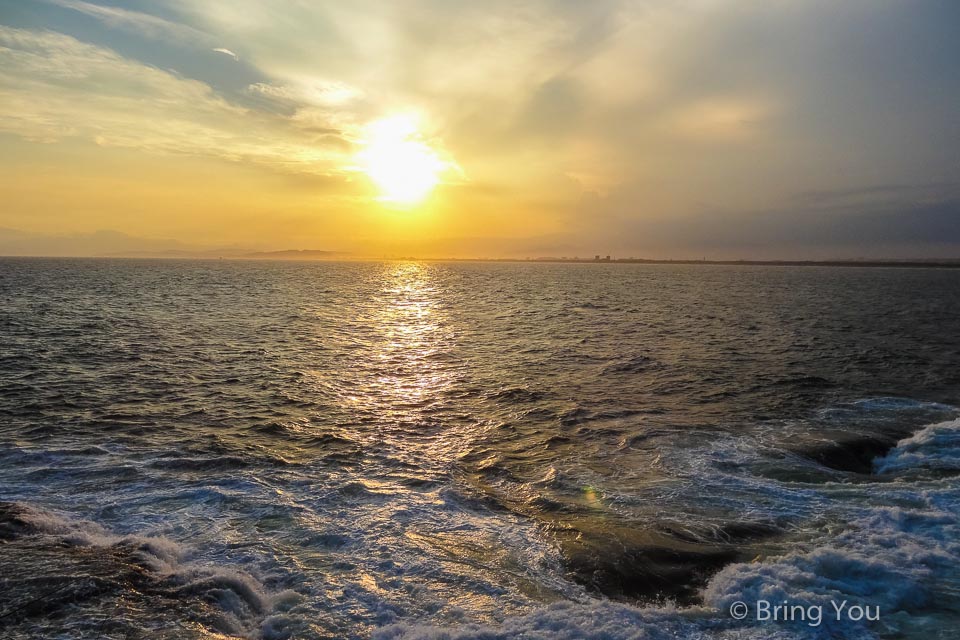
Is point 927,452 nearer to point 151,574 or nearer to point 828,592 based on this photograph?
point 828,592

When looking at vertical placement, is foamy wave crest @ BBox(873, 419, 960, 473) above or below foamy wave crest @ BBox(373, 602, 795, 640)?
above

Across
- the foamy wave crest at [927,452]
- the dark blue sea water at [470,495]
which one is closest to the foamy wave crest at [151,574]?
the dark blue sea water at [470,495]

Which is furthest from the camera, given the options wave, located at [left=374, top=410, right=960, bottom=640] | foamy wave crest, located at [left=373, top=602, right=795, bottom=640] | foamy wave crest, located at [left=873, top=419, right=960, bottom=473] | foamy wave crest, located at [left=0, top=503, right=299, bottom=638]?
foamy wave crest, located at [left=873, top=419, right=960, bottom=473]

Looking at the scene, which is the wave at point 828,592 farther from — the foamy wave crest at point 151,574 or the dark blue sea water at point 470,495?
the foamy wave crest at point 151,574

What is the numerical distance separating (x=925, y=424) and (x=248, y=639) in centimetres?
2292

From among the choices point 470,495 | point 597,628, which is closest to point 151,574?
point 470,495

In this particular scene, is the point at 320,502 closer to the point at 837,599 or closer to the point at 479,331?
the point at 837,599

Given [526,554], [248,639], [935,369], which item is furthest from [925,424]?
[248,639]

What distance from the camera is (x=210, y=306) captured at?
58.6m

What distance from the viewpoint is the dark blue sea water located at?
27.6 feet

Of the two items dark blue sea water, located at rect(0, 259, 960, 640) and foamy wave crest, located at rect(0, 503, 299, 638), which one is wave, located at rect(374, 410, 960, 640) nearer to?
A: dark blue sea water, located at rect(0, 259, 960, 640)

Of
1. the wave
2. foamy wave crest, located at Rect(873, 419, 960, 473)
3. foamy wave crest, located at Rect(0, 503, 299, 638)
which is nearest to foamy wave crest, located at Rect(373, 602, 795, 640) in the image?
the wave

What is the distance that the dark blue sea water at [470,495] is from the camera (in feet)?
27.6

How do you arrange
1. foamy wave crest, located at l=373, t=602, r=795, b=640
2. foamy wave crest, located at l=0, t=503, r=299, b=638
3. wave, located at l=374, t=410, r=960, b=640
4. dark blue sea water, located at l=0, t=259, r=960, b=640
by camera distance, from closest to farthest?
foamy wave crest, located at l=373, t=602, r=795, b=640, wave, located at l=374, t=410, r=960, b=640, foamy wave crest, located at l=0, t=503, r=299, b=638, dark blue sea water, located at l=0, t=259, r=960, b=640
